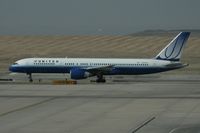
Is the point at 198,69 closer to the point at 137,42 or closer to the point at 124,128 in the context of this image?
the point at 137,42

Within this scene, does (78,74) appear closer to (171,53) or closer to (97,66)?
(97,66)

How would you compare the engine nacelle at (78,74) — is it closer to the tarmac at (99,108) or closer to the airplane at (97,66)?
the airplane at (97,66)

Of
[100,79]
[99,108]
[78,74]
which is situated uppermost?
[78,74]

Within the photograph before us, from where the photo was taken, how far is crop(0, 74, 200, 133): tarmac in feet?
117

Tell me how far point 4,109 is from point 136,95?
1567cm

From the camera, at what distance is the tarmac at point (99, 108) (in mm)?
35594

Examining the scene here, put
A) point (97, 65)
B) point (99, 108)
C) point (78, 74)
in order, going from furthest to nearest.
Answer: point (97, 65) → point (78, 74) → point (99, 108)

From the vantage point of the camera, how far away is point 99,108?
45.3 m

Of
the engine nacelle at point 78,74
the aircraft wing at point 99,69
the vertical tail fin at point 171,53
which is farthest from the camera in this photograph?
the vertical tail fin at point 171,53

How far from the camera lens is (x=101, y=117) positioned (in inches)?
1581

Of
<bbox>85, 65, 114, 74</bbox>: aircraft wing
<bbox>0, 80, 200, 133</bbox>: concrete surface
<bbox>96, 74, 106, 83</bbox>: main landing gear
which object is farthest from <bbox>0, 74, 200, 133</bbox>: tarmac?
<bbox>85, 65, 114, 74</bbox>: aircraft wing

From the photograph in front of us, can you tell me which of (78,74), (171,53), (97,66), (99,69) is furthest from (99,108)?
(171,53)

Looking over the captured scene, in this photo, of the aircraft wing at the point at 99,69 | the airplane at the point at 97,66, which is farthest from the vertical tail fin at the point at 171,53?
the aircraft wing at the point at 99,69

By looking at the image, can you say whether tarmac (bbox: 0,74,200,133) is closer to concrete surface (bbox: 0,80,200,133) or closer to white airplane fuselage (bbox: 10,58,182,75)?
concrete surface (bbox: 0,80,200,133)
